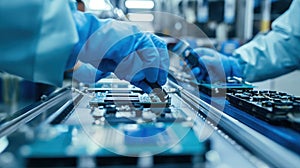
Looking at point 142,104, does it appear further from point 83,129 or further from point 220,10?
point 220,10

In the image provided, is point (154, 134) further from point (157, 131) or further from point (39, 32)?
point (39, 32)

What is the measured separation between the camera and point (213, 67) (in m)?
1.70

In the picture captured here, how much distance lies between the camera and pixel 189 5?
613cm

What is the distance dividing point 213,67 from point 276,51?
496mm

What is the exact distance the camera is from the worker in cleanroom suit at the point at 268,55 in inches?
71.1

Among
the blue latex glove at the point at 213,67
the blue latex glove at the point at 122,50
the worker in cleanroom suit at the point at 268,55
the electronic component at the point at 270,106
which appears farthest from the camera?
the worker in cleanroom suit at the point at 268,55

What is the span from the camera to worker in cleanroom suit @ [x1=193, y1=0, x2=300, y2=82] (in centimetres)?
180

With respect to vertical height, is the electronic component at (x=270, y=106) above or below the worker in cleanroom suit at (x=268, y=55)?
below

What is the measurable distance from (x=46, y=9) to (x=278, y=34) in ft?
5.13

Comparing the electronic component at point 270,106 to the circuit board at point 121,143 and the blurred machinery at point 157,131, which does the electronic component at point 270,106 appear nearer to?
the blurred machinery at point 157,131

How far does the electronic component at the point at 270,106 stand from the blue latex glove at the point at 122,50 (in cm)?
28

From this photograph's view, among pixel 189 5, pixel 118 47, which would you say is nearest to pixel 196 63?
pixel 118 47

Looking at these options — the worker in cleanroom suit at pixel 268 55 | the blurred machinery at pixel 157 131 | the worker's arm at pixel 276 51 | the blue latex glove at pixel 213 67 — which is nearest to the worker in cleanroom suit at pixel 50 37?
the blurred machinery at pixel 157 131

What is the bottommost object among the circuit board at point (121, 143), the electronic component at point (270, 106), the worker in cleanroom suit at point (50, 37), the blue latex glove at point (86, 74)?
the circuit board at point (121, 143)
